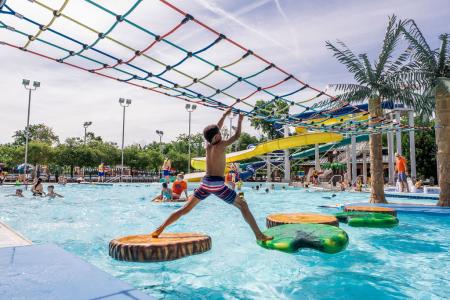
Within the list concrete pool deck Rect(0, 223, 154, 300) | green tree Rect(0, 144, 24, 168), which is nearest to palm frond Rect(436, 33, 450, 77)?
concrete pool deck Rect(0, 223, 154, 300)

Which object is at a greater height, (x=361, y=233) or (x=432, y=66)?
(x=432, y=66)

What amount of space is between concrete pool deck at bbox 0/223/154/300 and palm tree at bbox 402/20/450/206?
1135 centimetres

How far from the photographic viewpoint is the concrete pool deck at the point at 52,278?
2754 millimetres

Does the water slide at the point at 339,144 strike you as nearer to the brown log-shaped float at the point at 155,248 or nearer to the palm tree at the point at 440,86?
the palm tree at the point at 440,86

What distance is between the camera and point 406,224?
8641 mm

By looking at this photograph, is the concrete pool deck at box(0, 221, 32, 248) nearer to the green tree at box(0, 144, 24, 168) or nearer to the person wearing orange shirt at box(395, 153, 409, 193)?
the person wearing orange shirt at box(395, 153, 409, 193)

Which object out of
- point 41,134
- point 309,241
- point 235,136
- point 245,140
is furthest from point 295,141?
point 41,134

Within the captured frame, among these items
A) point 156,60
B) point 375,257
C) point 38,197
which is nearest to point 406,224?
point 375,257

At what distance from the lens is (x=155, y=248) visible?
15.3ft

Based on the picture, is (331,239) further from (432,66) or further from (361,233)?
(432,66)

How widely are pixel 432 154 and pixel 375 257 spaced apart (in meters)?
31.6

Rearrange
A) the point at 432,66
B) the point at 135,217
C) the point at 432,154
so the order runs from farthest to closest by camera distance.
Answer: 1. the point at 432,154
2. the point at 432,66
3. the point at 135,217

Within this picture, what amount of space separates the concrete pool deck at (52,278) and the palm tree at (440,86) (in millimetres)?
11347

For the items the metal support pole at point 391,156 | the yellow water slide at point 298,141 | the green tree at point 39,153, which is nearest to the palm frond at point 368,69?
the yellow water slide at point 298,141
